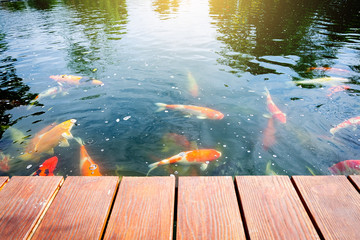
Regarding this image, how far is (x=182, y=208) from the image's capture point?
170 centimetres

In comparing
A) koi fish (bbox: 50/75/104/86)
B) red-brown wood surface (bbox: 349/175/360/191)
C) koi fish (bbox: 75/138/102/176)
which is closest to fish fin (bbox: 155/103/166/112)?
koi fish (bbox: 75/138/102/176)

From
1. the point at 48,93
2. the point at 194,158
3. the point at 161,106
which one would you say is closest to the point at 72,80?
the point at 48,93

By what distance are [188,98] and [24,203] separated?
4.51m

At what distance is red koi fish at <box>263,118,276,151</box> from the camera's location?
409cm

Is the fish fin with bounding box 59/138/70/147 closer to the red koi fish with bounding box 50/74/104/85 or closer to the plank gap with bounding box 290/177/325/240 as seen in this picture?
the red koi fish with bounding box 50/74/104/85

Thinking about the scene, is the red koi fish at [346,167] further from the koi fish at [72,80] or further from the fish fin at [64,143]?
the koi fish at [72,80]

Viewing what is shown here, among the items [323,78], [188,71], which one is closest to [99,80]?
[188,71]

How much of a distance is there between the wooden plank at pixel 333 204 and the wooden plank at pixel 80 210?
1.72 m

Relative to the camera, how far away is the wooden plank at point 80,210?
5.10 feet

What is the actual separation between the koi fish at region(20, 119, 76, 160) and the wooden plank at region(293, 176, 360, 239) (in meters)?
4.29

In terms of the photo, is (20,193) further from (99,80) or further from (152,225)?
(99,80)

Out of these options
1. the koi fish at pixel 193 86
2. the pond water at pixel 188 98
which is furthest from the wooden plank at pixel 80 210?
the koi fish at pixel 193 86

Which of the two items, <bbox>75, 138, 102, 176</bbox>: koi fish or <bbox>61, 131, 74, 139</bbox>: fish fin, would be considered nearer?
<bbox>75, 138, 102, 176</bbox>: koi fish

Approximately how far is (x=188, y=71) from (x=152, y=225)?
631cm
